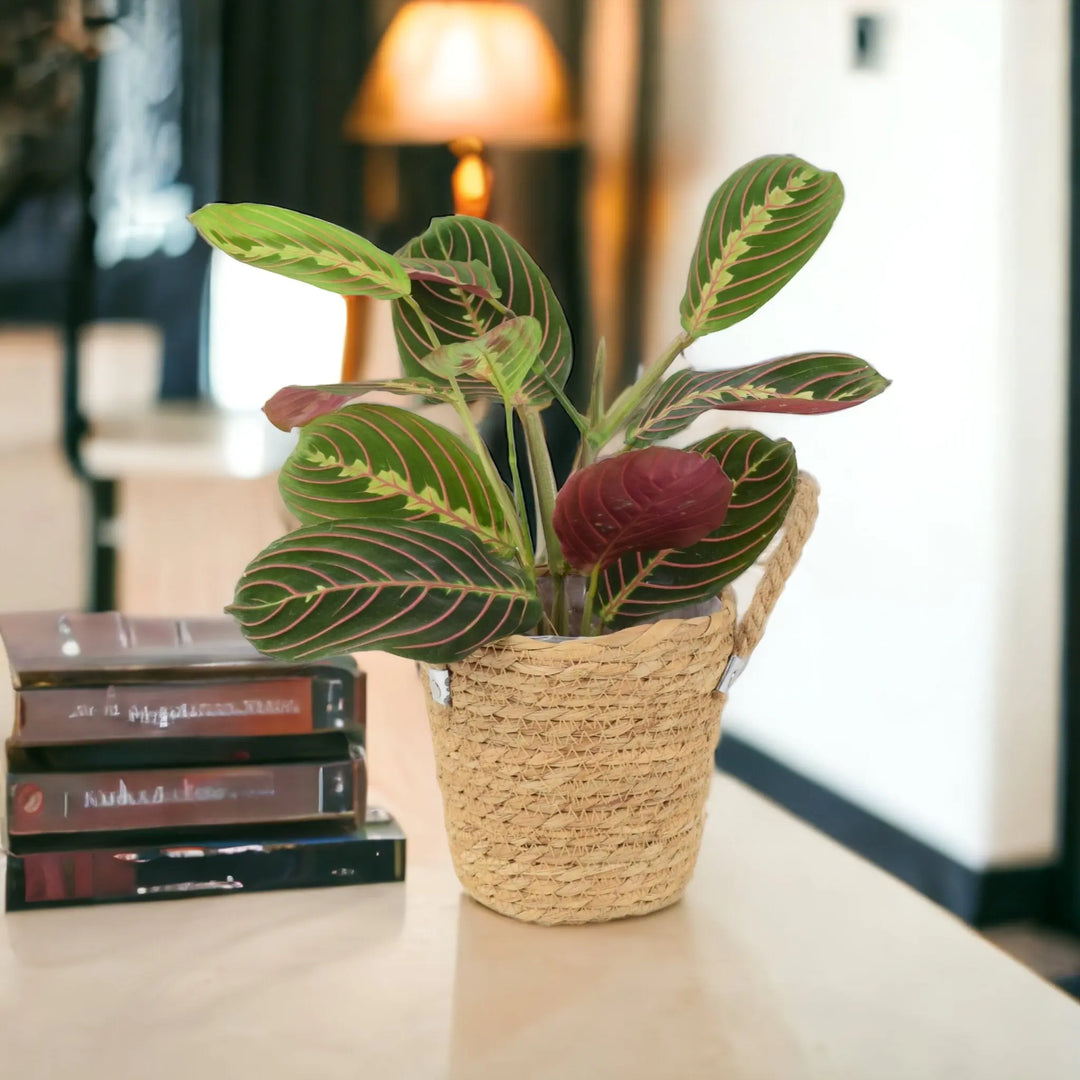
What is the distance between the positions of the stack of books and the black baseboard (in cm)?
134

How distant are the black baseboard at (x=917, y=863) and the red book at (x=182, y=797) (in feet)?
4.45

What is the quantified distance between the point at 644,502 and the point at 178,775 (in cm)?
30

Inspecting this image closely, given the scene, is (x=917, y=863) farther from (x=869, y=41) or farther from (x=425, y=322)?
(x=425, y=322)

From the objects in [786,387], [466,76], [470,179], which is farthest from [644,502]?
[470,179]

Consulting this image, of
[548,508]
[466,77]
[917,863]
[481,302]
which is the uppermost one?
[466,77]

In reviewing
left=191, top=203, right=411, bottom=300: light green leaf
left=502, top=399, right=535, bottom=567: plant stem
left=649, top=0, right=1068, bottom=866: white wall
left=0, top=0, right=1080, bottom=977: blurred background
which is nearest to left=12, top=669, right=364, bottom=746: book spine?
left=502, top=399, right=535, bottom=567: plant stem

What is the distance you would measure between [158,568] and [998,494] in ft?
3.70

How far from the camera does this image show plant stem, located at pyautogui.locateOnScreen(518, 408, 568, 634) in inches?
23.6

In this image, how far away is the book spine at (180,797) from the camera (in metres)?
0.62

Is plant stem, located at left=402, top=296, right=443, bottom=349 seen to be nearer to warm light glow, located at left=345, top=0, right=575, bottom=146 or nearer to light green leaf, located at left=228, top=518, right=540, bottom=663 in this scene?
light green leaf, located at left=228, top=518, right=540, bottom=663

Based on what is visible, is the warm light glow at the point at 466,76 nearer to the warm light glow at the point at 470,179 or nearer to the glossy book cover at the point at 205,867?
the warm light glow at the point at 470,179

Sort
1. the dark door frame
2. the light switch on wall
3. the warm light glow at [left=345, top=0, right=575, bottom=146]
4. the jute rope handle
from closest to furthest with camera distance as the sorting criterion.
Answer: the jute rope handle
the dark door frame
the light switch on wall
the warm light glow at [left=345, top=0, right=575, bottom=146]

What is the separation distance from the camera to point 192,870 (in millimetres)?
639

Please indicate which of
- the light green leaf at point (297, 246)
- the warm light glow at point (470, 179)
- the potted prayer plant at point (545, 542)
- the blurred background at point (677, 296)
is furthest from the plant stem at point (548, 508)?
the warm light glow at point (470, 179)
